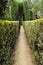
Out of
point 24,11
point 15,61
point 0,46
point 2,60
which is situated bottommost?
point 15,61

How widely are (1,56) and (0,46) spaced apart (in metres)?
0.35

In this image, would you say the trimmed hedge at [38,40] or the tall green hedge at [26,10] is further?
the tall green hedge at [26,10]

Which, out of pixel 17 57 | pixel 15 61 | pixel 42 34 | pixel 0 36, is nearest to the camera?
pixel 0 36

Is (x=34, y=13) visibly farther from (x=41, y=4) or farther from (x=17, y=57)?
(x=17, y=57)

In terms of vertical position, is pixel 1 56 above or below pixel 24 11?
below

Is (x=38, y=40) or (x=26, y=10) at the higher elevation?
(x=26, y=10)

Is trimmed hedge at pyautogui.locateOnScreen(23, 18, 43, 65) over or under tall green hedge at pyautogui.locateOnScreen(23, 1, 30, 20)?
under

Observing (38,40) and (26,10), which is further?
(26,10)

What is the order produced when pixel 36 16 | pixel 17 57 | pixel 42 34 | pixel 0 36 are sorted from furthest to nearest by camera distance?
pixel 36 16 < pixel 17 57 < pixel 42 34 < pixel 0 36

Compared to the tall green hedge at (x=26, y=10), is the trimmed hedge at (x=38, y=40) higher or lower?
lower

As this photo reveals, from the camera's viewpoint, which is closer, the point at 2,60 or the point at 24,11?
the point at 2,60

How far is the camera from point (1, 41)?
6082mm

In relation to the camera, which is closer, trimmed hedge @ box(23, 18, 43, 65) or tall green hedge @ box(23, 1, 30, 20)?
trimmed hedge @ box(23, 18, 43, 65)

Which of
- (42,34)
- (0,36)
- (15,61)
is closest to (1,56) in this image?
(0,36)
